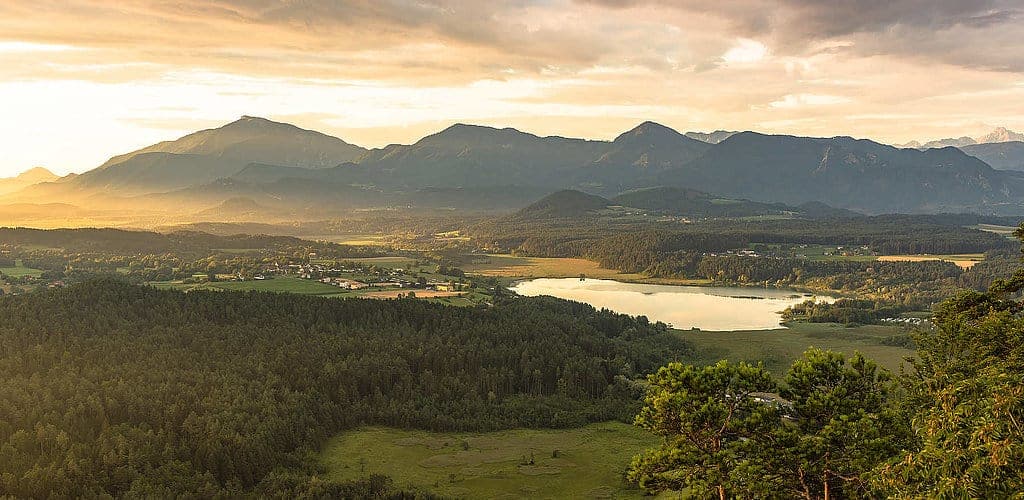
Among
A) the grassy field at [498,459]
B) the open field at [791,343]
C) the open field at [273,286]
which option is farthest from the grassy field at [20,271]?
the open field at [791,343]

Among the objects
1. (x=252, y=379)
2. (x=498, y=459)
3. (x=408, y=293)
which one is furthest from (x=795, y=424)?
(x=408, y=293)

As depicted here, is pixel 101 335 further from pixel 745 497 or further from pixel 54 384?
pixel 745 497

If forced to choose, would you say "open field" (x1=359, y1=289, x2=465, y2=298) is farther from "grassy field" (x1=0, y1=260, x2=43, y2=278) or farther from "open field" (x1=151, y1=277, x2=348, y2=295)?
"grassy field" (x1=0, y1=260, x2=43, y2=278)

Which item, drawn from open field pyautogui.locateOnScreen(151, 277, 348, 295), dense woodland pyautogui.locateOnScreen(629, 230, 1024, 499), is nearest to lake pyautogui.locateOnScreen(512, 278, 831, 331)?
open field pyautogui.locateOnScreen(151, 277, 348, 295)

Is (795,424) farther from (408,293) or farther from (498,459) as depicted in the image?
(408,293)

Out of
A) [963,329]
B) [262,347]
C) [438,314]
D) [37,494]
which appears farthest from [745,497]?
[438,314]

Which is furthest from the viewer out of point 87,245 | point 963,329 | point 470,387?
point 87,245

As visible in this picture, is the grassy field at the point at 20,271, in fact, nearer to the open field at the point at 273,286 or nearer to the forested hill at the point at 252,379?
the open field at the point at 273,286
